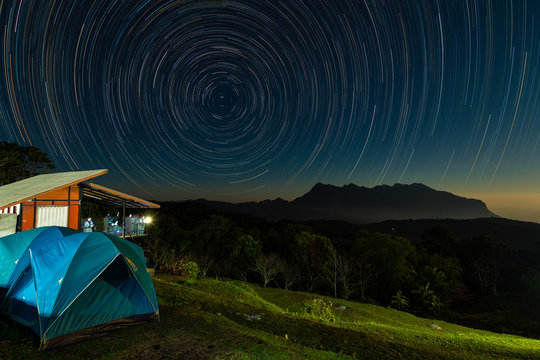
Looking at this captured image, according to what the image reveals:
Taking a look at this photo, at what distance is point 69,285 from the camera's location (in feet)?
21.0

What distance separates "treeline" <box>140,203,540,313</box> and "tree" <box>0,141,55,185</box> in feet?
56.3

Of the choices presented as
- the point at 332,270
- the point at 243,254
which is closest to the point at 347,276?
the point at 332,270

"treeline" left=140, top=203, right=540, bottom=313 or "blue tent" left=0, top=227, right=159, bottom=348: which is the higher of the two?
"blue tent" left=0, top=227, right=159, bottom=348

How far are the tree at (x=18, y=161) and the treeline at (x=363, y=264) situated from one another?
56.3 feet

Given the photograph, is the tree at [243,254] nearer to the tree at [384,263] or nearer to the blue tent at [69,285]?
the tree at [384,263]

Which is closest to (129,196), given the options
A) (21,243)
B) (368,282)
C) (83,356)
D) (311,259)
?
(21,243)

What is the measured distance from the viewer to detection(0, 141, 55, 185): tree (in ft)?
112

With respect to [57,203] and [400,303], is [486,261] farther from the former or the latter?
[57,203]

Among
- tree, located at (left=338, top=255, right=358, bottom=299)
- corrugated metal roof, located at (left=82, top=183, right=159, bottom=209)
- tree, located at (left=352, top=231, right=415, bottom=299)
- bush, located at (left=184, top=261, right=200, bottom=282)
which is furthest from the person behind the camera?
tree, located at (left=352, top=231, right=415, bottom=299)

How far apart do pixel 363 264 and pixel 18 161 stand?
47.3 m

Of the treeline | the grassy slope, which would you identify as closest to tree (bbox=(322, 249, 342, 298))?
the treeline

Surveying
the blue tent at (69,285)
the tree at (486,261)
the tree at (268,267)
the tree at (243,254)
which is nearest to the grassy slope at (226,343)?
the blue tent at (69,285)

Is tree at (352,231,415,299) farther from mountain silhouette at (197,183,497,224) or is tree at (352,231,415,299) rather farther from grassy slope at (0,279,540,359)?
mountain silhouette at (197,183,497,224)

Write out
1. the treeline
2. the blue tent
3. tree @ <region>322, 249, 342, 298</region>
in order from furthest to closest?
1. tree @ <region>322, 249, 342, 298</region>
2. the treeline
3. the blue tent
